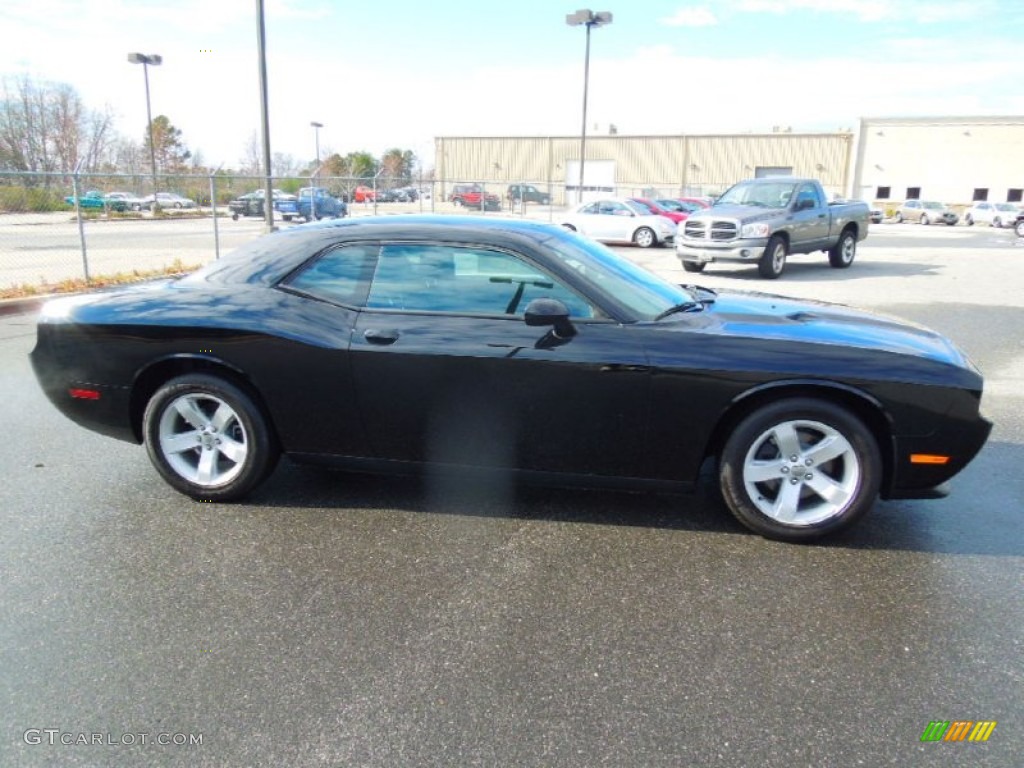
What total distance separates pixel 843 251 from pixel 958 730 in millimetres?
16440

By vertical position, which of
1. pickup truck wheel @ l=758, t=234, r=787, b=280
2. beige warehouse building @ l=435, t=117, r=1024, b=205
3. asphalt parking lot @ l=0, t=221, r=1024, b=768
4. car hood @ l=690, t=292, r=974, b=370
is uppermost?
beige warehouse building @ l=435, t=117, r=1024, b=205

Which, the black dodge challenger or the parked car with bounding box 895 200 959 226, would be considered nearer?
the black dodge challenger

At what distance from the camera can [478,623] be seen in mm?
2910

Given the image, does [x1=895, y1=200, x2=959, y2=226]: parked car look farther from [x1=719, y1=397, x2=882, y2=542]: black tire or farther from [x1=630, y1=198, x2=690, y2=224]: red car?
[x1=719, y1=397, x2=882, y2=542]: black tire

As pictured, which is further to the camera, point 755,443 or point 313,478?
point 313,478

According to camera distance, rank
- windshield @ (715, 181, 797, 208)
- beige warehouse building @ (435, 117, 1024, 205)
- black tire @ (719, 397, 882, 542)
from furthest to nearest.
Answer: beige warehouse building @ (435, 117, 1024, 205)
windshield @ (715, 181, 797, 208)
black tire @ (719, 397, 882, 542)

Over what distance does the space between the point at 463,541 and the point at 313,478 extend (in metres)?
1.27

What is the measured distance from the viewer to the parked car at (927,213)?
156 ft

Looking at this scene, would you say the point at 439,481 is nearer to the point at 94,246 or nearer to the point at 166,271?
the point at 166,271

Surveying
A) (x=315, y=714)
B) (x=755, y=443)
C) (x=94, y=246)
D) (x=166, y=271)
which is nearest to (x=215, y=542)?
(x=315, y=714)

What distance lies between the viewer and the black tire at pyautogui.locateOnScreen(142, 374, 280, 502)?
387cm
